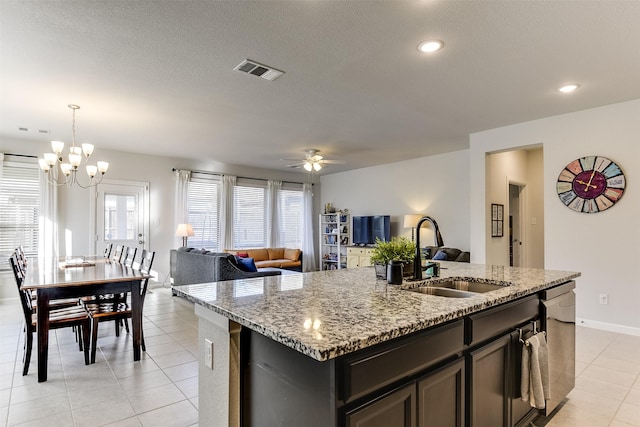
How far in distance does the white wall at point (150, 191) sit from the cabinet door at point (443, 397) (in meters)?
6.47

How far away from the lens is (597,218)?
4.06 metres

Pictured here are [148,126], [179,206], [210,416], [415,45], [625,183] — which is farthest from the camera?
[179,206]

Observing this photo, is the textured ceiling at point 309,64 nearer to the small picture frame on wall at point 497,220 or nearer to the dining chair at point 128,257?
the small picture frame on wall at point 497,220

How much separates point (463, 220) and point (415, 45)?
14.3 ft

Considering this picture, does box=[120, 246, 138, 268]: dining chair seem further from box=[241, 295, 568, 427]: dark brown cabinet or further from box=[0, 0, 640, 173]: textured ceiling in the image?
box=[241, 295, 568, 427]: dark brown cabinet

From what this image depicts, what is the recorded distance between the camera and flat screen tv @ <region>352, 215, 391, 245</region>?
745 centimetres

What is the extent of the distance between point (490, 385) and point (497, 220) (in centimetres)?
433

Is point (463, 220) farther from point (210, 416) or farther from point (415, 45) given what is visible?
point (210, 416)

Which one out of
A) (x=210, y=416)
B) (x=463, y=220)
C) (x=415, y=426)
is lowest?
(x=210, y=416)

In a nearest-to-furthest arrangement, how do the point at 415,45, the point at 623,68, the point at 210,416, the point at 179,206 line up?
the point at 210,416
the point at 415,45
the point at 623,68
the point at 179,206

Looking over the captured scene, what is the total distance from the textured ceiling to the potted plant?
148 cm

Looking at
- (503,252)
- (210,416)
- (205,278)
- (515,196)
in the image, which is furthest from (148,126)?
(515,196)

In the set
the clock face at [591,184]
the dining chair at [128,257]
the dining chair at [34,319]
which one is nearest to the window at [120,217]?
the dining chair at [128,257]

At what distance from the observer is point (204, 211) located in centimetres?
745
